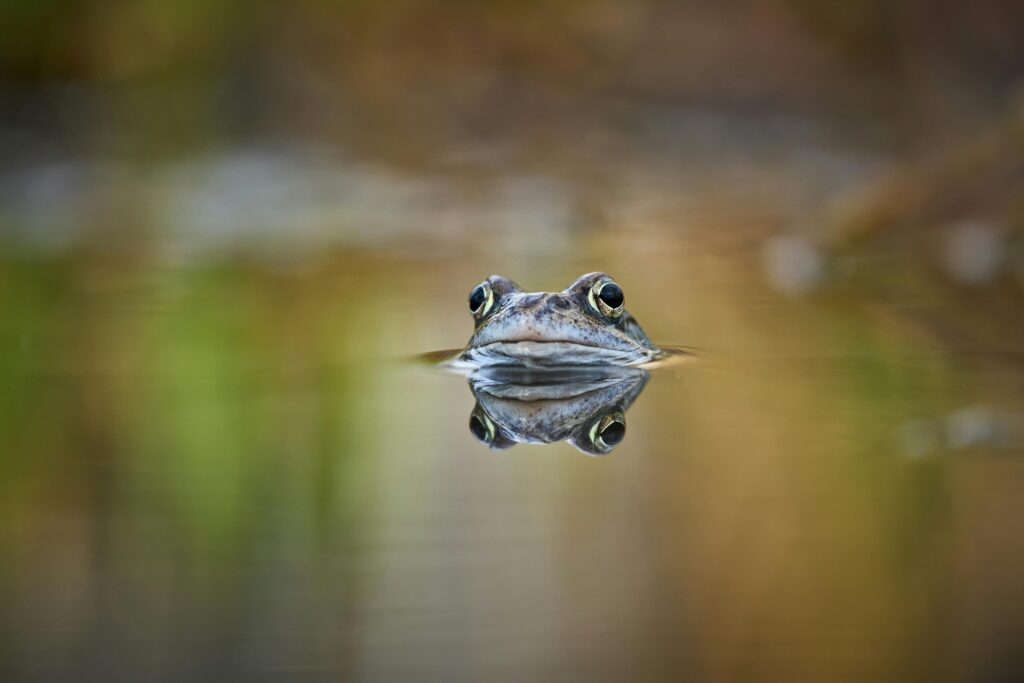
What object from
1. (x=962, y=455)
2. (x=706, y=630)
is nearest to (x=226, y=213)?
(x=962, y=455)

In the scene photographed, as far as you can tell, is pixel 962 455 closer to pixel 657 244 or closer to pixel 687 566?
pixel 687 566

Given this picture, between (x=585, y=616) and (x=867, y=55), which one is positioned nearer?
(x=585, y=616)

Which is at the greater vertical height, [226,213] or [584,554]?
[226,213]

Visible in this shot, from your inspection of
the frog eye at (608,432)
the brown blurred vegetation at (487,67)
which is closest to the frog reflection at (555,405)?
the frog eye at (608,432)

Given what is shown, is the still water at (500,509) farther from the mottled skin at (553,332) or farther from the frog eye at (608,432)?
the mottled skin at (553,332)

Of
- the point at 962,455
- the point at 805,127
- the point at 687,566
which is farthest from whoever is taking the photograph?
the point at 805,127

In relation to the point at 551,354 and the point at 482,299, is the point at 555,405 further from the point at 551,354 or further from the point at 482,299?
the point at 482,299
